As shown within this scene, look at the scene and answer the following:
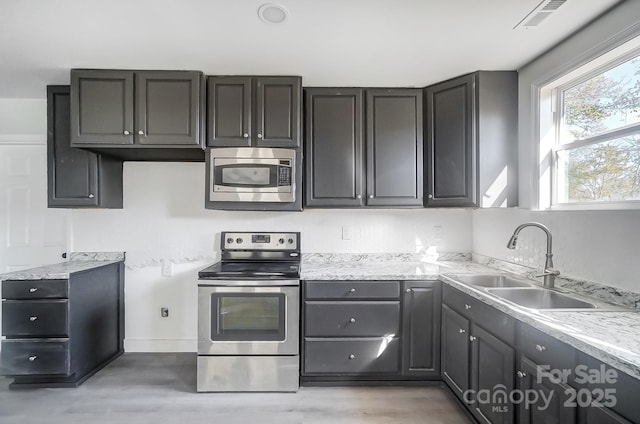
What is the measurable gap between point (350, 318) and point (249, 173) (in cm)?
138

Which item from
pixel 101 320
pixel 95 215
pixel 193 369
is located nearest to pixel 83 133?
pixel 95 215

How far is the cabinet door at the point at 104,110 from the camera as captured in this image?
223 centimetres

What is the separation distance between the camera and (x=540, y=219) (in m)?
2.06

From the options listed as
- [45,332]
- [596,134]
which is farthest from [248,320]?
[596,134]

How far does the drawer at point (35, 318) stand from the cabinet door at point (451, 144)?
9.67 feet

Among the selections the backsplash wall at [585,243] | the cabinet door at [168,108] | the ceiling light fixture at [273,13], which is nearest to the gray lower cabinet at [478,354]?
the backsplash wall at [585,243]

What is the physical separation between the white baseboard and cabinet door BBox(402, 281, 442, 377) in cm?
198

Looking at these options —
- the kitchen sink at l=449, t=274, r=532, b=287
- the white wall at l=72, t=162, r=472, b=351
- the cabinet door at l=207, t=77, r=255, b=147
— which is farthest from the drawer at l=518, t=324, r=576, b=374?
the cabinet door at l=207, t=77, r=255, b=147

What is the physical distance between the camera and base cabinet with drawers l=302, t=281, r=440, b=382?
88.0 inches

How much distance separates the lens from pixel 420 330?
226cm

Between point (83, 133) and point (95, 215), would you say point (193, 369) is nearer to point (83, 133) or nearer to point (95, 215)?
point (95, 215)

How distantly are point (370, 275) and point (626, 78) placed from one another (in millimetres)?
1858

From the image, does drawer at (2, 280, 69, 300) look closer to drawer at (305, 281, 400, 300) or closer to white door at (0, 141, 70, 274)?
white door at (0, 141, 70, 274)

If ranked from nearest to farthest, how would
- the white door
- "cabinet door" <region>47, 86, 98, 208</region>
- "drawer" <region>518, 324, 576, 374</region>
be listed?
1. "drawer" <region>518, 324, 576, 374</region>
2. "cabinet door" <region>47, 86, 98, 208</region>
3. the white door
